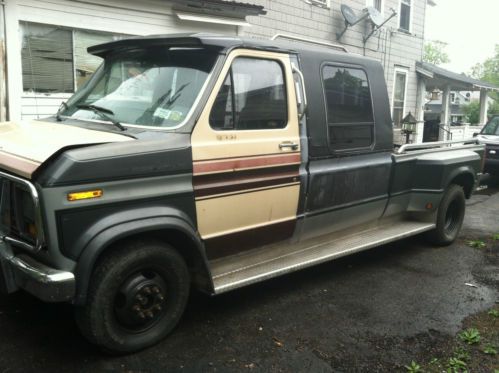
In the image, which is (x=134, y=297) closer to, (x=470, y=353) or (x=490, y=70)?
(x=470, y=353)

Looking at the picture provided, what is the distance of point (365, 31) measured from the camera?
46.0 feet

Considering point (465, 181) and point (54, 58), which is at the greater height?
point (54, 58)

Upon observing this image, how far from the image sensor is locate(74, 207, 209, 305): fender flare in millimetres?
3025

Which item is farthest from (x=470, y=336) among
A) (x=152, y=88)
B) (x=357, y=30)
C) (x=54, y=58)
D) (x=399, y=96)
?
(x=399, y=96)

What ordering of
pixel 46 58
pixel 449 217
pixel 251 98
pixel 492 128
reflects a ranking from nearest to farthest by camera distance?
pixel 251 98 → pixel 449 217 → pixel 46 58 → pixel 492 128

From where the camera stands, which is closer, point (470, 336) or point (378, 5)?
point (470, 336)

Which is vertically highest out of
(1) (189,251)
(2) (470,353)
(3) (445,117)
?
(3) (445,117)

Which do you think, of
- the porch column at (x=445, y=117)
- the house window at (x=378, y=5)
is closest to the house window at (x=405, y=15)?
the house window at (x=378, y=5)

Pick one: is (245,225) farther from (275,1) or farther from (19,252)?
(275,1)

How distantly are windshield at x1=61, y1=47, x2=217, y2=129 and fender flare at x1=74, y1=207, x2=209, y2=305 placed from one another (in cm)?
68

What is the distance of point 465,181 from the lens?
6.41 meters

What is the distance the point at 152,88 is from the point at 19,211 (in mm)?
1359

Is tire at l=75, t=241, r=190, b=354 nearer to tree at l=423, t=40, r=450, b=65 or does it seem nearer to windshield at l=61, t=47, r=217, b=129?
windshield at l=61, t=47, r=217, b=129

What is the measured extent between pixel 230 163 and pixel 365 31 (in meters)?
11.5
